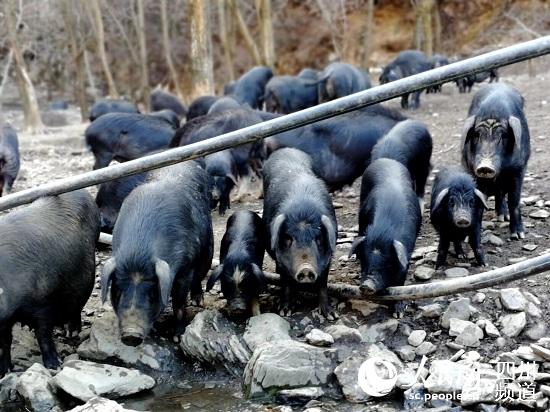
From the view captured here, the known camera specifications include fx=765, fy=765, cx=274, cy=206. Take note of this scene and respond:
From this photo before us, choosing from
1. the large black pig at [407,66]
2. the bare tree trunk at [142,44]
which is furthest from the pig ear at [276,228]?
the bare tree trunk at [142,44]

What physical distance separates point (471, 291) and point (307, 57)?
82.4 feet

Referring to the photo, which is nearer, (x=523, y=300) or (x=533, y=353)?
(x=533, y=353)

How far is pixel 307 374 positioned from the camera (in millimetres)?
4207

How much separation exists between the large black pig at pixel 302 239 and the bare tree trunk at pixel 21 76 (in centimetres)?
1179

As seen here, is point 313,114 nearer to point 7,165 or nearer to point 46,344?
point 46,344

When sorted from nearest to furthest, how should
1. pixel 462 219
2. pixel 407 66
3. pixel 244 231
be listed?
pixel 462 219
pixel 244 231
pixel 407 66

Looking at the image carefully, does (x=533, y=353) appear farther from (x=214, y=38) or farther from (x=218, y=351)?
(x=214, y=38)

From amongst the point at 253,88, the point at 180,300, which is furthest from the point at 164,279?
the point at 253,88

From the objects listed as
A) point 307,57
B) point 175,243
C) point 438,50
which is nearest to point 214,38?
point 307,57

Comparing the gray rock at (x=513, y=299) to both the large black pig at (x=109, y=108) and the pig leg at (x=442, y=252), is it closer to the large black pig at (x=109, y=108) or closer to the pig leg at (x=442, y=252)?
the pig leg at (x=442, y=252)

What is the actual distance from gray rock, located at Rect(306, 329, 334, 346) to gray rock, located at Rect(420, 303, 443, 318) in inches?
24.5

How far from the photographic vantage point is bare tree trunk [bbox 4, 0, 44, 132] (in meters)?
15.3

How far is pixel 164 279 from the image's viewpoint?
4398mm

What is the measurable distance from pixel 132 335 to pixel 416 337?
166 centimetres
